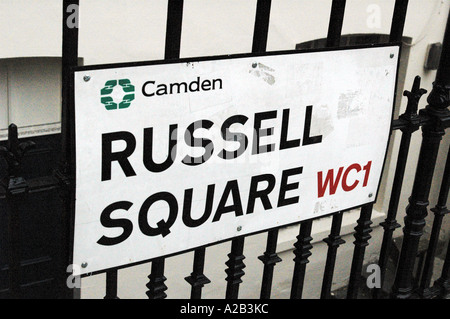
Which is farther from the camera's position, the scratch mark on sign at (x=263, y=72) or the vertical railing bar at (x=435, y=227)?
the vertical railing bar at (x=435, y=227)

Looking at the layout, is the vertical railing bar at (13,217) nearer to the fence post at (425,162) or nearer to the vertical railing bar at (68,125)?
the vertical railing bar at (68,125)

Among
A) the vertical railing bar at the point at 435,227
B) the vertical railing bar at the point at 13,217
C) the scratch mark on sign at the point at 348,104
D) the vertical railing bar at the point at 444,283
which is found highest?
the scratch mark on sign at the point at 348,104

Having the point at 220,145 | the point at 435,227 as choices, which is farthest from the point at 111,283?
the point at 435,227

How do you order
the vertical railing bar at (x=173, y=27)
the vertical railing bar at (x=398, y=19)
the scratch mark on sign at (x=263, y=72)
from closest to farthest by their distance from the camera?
the vertical railing bar at (x=173, y=27) → the scratch mark on sign at (x=263, y=72) → the vertical railing bar at (x=398, y=19)

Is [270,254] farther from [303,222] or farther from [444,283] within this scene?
[444,283]

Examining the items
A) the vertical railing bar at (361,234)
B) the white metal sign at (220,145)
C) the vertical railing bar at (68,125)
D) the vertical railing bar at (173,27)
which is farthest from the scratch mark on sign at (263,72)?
the vertical railing bar at (361,234)

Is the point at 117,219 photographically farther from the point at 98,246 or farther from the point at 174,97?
the point at 174,97

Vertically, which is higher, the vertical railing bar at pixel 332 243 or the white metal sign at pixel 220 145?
the white metal sign at pixel 220 145

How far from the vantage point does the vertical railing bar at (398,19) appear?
240 centimetres

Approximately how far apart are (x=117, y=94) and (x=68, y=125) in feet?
0.50

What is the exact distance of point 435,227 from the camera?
2947mm

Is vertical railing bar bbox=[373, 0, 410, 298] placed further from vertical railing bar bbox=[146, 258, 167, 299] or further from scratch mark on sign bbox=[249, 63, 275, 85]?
vertical railing bar bbox=[146, 258, 167, 299]

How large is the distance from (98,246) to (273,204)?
616 millimetres

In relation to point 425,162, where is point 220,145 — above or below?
above
